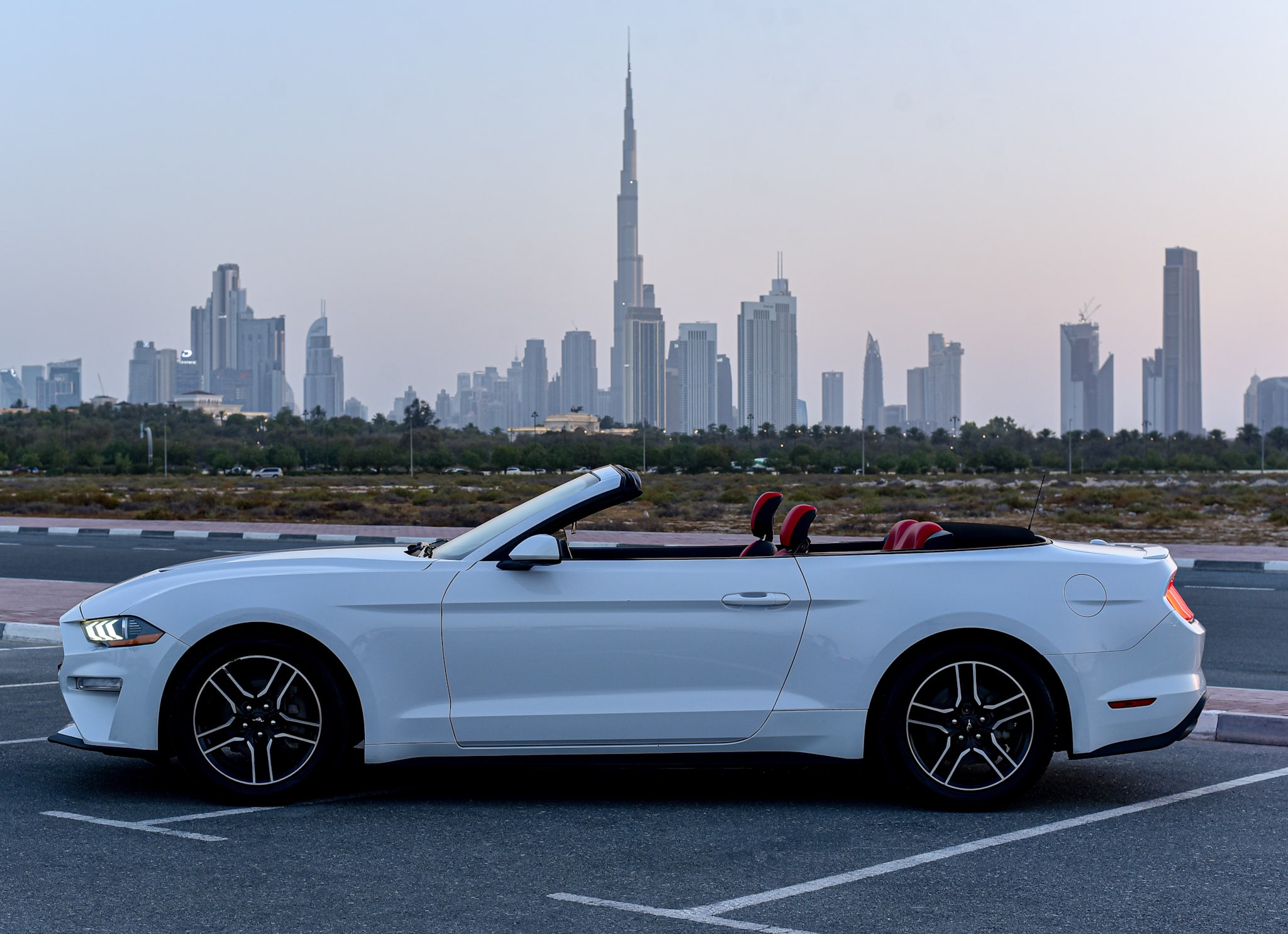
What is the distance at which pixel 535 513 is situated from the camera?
5227mm

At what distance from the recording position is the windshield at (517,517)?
5.22 m

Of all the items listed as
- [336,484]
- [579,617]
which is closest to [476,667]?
[579,617]

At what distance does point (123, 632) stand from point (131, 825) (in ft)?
2.55

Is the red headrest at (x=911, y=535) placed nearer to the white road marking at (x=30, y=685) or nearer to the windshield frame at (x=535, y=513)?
the windshield frame at (x=535, y=513)

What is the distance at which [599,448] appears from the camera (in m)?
117

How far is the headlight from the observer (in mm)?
5027

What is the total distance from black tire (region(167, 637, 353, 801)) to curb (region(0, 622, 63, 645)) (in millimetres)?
6368

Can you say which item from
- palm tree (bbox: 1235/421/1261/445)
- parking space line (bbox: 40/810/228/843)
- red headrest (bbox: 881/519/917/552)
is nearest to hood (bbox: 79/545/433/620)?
parking space line (bbox: 40/810/228/843)

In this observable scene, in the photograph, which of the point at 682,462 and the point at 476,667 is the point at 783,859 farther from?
the point at 682,462

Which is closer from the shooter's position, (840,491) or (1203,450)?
(840,491)

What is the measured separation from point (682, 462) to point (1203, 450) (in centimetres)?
6521

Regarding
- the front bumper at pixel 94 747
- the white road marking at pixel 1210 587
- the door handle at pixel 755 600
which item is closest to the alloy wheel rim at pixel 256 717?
the front bumper at pixel 94 747

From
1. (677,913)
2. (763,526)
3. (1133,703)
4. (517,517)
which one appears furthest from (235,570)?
(1133,703)

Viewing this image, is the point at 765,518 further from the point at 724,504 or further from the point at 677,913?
the point at 724,504
